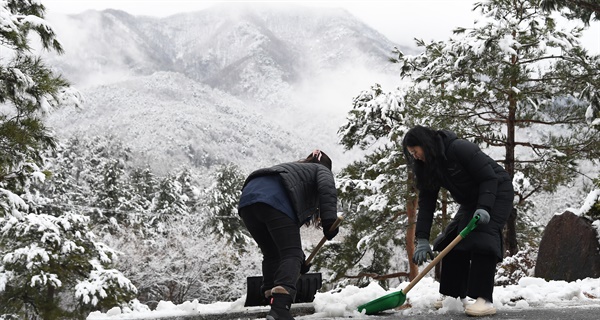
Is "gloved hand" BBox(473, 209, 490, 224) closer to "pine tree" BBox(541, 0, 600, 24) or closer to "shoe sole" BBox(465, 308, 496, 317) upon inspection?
"shoe sole" BBox(465, 308, 496, 317)

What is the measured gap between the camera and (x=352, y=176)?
695 inches

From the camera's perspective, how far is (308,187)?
165 inches

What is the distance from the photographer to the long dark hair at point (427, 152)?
4293 mm

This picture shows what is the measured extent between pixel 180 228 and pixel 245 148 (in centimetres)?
11452

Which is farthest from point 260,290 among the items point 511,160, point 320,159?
point 511,160

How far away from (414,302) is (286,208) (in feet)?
5.78


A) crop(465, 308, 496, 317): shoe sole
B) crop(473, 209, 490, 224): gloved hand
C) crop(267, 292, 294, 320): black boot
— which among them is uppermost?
crop(473, 209, 490, 224): gloved hand

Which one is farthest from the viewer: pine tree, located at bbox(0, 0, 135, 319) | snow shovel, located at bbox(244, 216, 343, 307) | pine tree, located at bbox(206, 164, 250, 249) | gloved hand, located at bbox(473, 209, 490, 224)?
pine tree, located at bbox(206, 164, 250, 249)

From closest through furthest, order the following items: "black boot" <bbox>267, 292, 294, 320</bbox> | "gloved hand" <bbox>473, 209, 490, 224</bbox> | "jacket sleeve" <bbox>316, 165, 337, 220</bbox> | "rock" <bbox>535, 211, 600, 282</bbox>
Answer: "black boot" <bbox>267, 292, 294, 320</bbox>, "jacket sleeve" <bbox>316, 165, 337, 220</bbox>, "gloved hand" <bbox>473, 209, 490, 224</bbox>, "rock" <bbox>535, 211, 600, 282</bbox>

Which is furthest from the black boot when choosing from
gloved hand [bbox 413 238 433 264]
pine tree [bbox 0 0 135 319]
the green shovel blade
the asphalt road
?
pine tree [bbox 0 0 135 319]

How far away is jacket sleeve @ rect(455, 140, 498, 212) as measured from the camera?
4.23 meters

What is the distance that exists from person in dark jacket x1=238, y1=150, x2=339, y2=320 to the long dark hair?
0.68 meters

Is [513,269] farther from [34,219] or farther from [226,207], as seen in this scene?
[226,207]

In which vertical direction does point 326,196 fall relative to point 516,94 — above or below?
below
